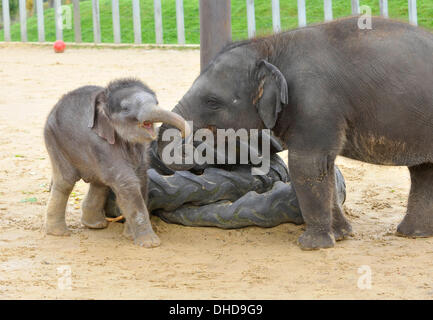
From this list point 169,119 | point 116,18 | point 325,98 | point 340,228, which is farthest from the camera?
point 116,18

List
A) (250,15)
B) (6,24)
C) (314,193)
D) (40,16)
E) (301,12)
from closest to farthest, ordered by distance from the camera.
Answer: (314,193)
(301,12)
(250,15)
(40,16)
(6,24)

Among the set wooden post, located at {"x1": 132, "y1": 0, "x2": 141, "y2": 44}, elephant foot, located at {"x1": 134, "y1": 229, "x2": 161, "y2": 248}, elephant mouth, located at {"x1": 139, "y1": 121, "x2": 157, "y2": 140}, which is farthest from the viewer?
wooden post, located at {"x1": 132, "y1": 0, "x2": 141, "y2": 44}

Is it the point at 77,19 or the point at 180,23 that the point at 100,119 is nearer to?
the point at 180,23

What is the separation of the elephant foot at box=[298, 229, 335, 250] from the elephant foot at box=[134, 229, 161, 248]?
92 cm

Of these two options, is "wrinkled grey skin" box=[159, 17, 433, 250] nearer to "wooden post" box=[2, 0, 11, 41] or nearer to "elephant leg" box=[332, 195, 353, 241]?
"elephant leg" box=[332, 195, 353, 241]

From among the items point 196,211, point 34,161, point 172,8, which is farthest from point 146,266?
point 172,8

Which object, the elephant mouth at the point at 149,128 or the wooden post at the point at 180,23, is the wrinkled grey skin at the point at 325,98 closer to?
the elephant mouth at the point at 149,128

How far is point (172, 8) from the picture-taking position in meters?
16.0

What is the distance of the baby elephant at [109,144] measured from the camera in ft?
16.6

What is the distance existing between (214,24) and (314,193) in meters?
2.04

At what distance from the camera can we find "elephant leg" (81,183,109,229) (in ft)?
18.1

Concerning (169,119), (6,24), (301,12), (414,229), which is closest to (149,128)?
(169,119)

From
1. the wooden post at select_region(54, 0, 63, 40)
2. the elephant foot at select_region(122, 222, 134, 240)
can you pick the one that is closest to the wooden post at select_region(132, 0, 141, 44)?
the wooden post at select_region(54, 0, 63, 40)

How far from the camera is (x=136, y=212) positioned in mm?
5094
